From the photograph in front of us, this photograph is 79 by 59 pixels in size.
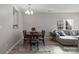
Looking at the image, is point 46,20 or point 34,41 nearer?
point 46,20

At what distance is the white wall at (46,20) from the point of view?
378cm

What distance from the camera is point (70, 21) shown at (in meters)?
4.10

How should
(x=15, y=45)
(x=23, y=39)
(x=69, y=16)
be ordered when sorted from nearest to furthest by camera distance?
(x=69, y=16)
(x=23, y=39)
(x=15, y=45)

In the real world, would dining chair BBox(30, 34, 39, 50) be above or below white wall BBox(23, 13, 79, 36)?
below

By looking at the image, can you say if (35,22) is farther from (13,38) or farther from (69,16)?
→ (13,38)

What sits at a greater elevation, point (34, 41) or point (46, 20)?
point (46, 20)

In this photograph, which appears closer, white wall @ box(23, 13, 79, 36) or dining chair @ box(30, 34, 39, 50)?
white wall @ box(23, 13, 79, 36)

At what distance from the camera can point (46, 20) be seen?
4.36 metres

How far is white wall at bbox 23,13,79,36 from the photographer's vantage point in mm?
3779

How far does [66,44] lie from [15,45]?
2290 millimetres

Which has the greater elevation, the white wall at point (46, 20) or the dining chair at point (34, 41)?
the white wall at point (46, 20)

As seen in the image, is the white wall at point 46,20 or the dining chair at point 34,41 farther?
the dining chair at point 34,41
